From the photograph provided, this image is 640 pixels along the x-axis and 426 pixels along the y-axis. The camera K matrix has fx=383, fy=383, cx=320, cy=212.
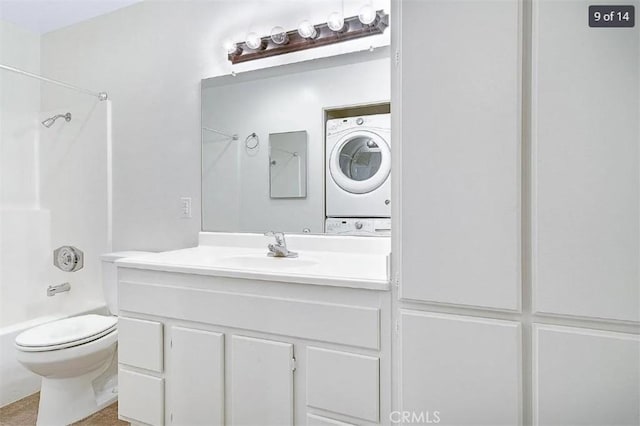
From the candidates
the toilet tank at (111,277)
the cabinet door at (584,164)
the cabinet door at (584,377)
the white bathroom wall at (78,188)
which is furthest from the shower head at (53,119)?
the cabinet door at (584,377)

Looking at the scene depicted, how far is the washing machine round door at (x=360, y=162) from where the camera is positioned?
1720 millimetres

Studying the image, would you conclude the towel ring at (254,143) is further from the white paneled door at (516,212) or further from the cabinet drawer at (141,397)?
the cabinet drawer at (141,397)

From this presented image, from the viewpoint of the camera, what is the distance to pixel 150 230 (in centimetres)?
234

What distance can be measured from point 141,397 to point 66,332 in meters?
0.68

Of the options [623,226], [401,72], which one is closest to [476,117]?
[401,72]

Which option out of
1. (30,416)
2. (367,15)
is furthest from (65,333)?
(367,15)

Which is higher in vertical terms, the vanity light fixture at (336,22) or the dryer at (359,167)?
the vanity light fixture at (336,22)

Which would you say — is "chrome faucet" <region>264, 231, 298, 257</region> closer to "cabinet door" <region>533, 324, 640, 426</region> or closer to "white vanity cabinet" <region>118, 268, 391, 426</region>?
"white vanity cabinet" <region>118, 268, 391, 426</region>

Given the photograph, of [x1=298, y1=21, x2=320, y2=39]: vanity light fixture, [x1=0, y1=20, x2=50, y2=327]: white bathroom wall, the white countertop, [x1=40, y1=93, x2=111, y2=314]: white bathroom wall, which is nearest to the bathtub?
[x1=40, y1=93, x2=111, y2=314]: white bathroom wall

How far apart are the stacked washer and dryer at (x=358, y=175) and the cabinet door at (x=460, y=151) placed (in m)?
0.61

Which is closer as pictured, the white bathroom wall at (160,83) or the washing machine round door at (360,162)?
the washing machine round door at (360,162)

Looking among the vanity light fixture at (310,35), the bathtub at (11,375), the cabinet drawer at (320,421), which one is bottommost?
the bathtub at (11,375)

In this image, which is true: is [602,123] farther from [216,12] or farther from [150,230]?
[150,230]

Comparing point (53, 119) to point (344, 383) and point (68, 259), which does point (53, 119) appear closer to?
point (68, 259)
